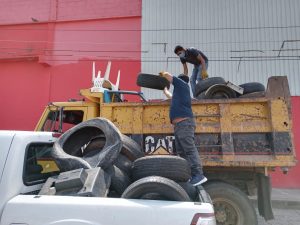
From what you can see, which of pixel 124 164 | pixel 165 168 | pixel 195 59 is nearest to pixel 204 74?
pixel 195 59

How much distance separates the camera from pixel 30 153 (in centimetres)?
322

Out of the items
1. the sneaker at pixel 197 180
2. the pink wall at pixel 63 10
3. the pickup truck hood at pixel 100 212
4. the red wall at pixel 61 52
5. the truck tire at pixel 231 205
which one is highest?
the pink wall at pixel 63 10

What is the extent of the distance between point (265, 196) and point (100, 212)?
11.7 ft

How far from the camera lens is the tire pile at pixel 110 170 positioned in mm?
2736

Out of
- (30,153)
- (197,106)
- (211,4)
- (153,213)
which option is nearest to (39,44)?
(211,4)

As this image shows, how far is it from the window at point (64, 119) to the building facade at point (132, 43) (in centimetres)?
672

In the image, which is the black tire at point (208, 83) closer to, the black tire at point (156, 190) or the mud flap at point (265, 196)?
the mud flap at point (265, 196)

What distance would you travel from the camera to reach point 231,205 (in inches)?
193

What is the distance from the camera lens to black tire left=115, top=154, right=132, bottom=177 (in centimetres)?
361

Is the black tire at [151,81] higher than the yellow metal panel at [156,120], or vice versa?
the black tire at [151,81]

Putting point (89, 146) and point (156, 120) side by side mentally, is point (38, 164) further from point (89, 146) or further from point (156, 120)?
point (156, 120)

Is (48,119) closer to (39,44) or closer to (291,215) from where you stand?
(291,215)

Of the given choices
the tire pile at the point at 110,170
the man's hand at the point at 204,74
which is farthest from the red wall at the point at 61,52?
the tire pile at the point at 110,170

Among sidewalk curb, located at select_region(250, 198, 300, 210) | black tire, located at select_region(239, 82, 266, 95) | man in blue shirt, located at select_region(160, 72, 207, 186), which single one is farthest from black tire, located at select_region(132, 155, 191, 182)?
sidewalk curb, located at select_region(250, 198, 300, 210)
